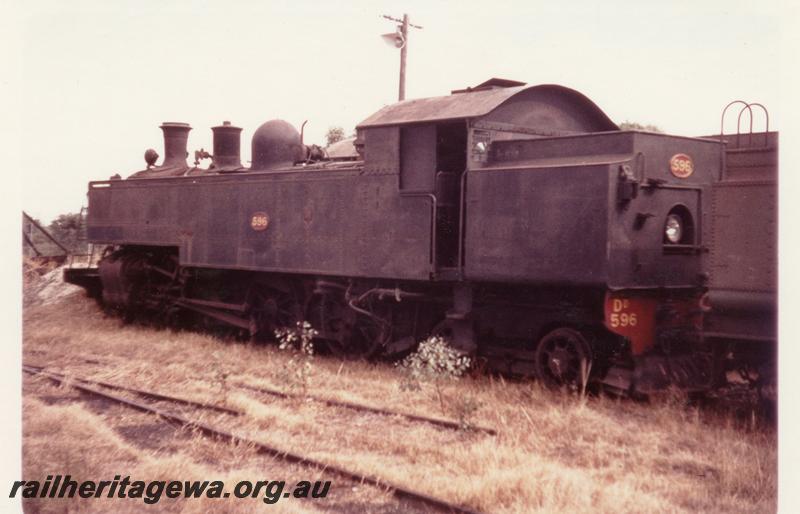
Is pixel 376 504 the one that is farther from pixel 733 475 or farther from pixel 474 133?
pixel 474 133

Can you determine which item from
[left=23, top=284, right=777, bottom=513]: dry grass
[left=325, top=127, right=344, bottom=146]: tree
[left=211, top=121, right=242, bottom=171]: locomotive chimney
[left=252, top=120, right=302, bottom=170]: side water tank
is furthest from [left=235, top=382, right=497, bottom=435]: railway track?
[left=325, top=127, right=344, bottom=146]: tree

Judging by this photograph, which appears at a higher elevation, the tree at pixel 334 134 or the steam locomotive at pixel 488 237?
the tree at pixel 334 134

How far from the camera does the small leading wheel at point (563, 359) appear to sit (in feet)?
26.3

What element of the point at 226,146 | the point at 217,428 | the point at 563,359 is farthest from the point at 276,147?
the point at 217,428

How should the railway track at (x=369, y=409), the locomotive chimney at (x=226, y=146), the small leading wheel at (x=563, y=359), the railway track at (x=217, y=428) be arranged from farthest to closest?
the locomotive chimney at (x=226, y=146)
the small leading wheel at (x=563, y=359)
the railway track at (x=369, y=409)
the railway track at (x=217, y=428)

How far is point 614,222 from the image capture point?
7395 millimetres

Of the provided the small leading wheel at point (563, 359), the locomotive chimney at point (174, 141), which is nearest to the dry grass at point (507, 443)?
the small leading wheel at point (563, 359)

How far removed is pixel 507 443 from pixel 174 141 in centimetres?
1006

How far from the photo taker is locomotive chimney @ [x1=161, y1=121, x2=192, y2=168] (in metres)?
14.7

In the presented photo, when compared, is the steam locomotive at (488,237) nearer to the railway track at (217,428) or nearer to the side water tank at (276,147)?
the side water tank at (276,147)

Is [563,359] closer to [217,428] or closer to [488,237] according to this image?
[488,237]

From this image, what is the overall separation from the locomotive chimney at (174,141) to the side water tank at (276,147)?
3.03m

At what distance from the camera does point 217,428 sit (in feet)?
23.1

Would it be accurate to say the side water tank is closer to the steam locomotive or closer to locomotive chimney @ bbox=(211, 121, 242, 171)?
the steam locomotive
